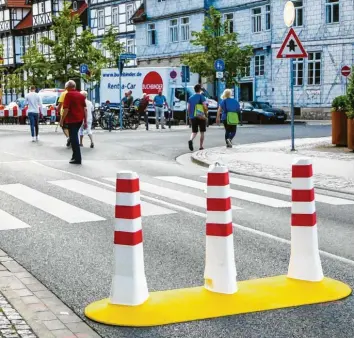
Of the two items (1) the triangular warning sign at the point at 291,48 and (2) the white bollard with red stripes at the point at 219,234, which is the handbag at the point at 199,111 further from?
(2) the white bollard with red stripes at the point at 219,234

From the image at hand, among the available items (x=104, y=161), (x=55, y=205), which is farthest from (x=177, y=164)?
(x=55, y=205)

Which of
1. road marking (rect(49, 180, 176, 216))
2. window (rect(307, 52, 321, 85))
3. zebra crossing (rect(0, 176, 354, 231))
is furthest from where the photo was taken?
window (rect(307, 52, 321, 85))

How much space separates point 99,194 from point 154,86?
33.4 m

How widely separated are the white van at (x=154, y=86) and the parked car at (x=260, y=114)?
1.81 m

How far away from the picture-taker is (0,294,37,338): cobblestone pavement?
5.29 m

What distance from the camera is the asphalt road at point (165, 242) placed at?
5.78 m

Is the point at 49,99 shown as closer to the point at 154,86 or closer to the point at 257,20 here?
the point at 154,86

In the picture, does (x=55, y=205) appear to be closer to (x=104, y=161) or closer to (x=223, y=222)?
(x=223, y=222)

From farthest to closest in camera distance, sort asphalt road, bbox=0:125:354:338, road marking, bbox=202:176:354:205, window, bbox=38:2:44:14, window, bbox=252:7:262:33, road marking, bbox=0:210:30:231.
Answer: window, bbox=38:2:44:14 → window, bbox=252:7:262:33 → road marking, bbox=202:176:354:205 → road marking, bbox=0:210:30:231 → asphalt road, bbox=0:125:354:338

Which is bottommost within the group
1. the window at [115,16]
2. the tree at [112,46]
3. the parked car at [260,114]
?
the parked car at [260,114]

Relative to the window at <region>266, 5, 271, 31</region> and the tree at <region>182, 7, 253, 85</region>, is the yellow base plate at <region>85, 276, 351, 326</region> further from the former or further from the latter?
the window at <region>266, 5, 271, 31</region>

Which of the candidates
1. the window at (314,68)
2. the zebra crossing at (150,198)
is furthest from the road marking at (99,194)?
the window at (314,68)

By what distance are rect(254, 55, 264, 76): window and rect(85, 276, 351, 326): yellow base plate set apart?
154ft

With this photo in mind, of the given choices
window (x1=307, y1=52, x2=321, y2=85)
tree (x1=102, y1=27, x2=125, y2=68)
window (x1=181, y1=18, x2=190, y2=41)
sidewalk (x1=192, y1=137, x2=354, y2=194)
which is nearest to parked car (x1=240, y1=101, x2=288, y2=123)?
window (x1=307, y1=52, x2=321, y2=85)
